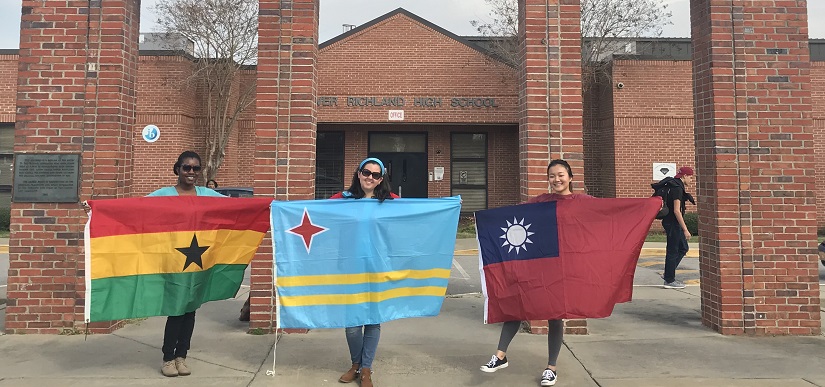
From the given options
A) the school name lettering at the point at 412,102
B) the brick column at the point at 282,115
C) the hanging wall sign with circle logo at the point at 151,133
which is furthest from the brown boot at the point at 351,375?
the hanging wall sign with circle logo at the point at 151,133

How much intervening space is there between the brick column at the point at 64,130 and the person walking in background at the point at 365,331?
10.0 ft

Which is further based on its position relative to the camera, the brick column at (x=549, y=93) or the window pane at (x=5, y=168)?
the window pane at (x=5, y=168)

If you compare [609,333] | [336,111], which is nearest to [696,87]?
[609,333]

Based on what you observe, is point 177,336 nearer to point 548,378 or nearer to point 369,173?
point 369,173

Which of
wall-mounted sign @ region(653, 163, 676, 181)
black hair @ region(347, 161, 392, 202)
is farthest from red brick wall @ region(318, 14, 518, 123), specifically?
black hair @ region(347, 161, 392, 202)

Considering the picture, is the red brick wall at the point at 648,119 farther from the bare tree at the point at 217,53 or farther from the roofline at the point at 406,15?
the bare tree at the point at 217,53

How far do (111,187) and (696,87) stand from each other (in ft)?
21.9

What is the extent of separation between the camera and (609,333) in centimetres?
536

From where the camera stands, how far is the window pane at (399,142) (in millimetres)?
19188

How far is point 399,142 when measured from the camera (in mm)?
19188

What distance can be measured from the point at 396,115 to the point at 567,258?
14.2 metres

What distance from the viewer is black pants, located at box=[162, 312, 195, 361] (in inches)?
161

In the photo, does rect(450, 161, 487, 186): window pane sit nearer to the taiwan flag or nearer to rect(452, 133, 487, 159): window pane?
rect(452, 133, 487, 159): window pane

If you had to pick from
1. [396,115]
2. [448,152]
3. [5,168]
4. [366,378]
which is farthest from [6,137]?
[366,378]
